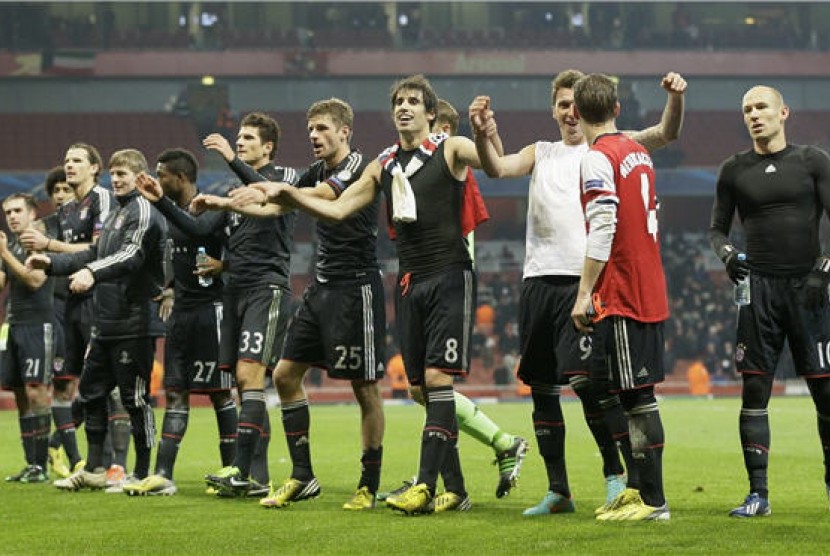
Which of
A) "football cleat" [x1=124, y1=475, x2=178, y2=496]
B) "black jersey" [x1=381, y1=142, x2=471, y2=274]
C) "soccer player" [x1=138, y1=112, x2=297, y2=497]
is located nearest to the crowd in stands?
"soccer player" [x1=138, y1=112, x2=297, y2=497]

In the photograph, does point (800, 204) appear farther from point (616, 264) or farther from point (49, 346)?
point (49, 346)

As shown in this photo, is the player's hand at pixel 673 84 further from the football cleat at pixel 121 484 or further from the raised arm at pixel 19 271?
the raised arm at pixel 19 271

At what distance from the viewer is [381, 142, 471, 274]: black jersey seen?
26.0ft

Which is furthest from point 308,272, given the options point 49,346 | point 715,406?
point 49,346

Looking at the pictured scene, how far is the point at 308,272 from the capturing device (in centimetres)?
4406

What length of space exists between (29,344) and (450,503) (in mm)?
5102

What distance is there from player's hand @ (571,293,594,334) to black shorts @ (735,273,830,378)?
1328mm

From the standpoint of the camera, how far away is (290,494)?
27.9ft

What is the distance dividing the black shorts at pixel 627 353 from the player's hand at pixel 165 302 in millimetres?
4368

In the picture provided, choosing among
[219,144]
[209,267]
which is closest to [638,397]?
[219,144]

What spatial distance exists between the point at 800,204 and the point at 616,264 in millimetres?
1442

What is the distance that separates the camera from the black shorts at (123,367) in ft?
33.0

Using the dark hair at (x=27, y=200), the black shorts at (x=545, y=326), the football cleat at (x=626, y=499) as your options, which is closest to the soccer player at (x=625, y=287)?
the football cleat at (x=626, y=499)

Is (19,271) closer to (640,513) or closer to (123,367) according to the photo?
(123,367)
